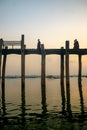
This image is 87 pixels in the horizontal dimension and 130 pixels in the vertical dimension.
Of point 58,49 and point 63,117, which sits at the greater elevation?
point 58,49

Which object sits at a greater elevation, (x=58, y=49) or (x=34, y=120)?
(x=58, y=49)

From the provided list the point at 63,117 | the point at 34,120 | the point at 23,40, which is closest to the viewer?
the point at 34,120

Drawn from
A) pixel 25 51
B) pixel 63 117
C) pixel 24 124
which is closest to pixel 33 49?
pixel 25 51

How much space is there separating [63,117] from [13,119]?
8.74 feet

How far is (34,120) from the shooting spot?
14742 mm

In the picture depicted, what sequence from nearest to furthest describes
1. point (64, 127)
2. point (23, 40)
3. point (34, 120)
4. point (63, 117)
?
point (64, 127) → point (34, 120) → point (63, 117) → point (23, 40)

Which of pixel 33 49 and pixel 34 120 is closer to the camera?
pixel 34 120

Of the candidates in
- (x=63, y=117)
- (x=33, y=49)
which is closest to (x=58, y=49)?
(x=33, y=49)

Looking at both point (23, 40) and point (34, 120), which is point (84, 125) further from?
point (23, 40)

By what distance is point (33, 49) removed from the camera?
82.4ft

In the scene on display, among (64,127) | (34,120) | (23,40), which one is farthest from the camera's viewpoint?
(23,40)

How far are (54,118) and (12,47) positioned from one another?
441 inches

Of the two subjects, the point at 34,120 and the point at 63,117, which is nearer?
the point at 34,120

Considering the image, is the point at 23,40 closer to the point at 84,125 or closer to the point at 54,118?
the point at 54,118
